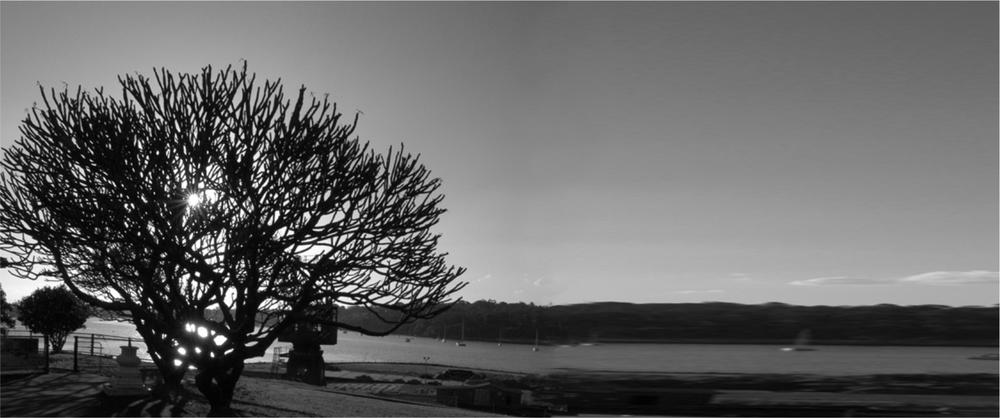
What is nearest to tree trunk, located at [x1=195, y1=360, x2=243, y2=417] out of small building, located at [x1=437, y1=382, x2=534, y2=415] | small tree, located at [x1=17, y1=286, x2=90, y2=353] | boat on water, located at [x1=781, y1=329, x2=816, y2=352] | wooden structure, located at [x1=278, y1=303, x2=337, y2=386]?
boat on water, located at [x1=781, y1=329, x2=816, y2=352]

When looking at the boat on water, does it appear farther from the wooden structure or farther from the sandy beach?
the wooden structure

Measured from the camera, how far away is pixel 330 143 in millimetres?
16469

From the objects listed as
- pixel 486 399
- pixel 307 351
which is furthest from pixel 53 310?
pixel 486 399

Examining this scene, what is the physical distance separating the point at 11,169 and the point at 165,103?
4.10m

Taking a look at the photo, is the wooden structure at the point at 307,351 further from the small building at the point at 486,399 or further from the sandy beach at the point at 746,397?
the sandy beach at the point at 746,397

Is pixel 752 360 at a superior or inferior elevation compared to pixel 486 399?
superior

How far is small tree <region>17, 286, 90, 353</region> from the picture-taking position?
109 ft

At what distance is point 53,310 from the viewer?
110 feet

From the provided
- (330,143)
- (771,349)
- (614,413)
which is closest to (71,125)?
(330,143)

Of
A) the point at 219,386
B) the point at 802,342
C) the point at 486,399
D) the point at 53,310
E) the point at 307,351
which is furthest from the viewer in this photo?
the point at 486,399

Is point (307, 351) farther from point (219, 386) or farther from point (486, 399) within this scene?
point (219, 386)

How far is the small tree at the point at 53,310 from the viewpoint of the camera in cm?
3338

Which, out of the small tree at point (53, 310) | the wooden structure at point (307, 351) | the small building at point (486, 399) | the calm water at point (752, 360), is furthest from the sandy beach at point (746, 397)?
the small building at point (486, 399)

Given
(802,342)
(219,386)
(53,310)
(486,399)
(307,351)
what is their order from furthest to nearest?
(486,399), (307,351), (53,310), (219,386), (802,342)
